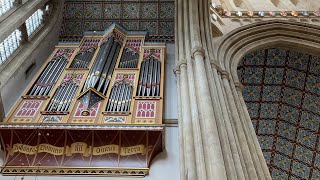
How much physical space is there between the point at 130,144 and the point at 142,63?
12.1 feet

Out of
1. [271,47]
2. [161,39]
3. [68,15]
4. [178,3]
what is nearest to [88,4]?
[68,15]

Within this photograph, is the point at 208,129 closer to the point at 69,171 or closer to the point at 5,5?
the point at 69,171

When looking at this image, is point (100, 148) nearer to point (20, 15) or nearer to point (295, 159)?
point (20, 15)

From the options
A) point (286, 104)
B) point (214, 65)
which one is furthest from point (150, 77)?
point (286, 104)

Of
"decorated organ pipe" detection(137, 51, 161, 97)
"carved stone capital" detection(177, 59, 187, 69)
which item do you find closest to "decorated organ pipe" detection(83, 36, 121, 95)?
"decorated organ pipe" detection(137, 51, 161, 97)

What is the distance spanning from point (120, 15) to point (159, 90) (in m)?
5.51

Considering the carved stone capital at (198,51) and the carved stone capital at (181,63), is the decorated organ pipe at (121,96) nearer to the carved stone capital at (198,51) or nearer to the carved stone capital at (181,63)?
the carved stone capital at (181,63)

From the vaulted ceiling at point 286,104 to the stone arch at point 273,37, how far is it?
457 millimetres

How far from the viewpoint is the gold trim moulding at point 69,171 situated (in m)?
7.54

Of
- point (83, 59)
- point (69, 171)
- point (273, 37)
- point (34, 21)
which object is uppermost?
point (34, 21)

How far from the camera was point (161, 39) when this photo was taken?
45.1ft

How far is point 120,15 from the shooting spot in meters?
14.4

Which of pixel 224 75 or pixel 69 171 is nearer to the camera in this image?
pixel 69 171

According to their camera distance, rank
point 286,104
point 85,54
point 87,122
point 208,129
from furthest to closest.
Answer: point 286,104
point 85,54
point 87,122
point 208,129
